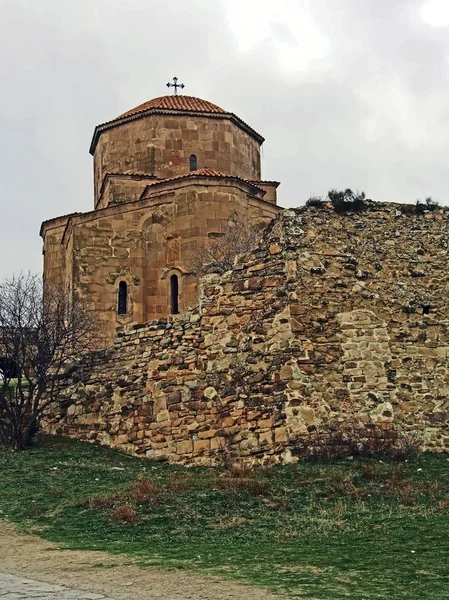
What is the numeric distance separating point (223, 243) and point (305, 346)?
Answer: 12.0 meters

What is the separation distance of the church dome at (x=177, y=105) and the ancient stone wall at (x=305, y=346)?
16.0 m

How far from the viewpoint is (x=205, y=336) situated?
14508mm

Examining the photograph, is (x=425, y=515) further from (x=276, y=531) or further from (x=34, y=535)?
(x=34, y=535)

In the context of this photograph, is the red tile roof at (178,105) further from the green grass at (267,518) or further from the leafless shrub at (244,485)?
the leafless shrub at (244,485)

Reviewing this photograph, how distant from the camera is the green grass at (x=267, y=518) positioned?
764 cm

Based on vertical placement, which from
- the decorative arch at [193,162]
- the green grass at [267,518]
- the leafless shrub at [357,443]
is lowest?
the green grass at [267,518]

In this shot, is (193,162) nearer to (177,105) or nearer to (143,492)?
(177,105)

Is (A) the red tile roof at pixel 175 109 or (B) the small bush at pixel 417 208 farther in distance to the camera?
(A) the red tile roof at pixel 175 109

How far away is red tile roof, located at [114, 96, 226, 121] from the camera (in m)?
29.7

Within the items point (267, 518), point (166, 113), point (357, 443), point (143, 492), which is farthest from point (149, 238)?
point (267, 518)

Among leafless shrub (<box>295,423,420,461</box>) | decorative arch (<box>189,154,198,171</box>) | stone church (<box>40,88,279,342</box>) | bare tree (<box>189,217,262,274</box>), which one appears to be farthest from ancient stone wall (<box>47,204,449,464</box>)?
decorative arch (<box>189,154,198,171</box>)

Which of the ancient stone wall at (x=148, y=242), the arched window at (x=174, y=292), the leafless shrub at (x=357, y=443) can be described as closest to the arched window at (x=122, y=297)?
the ancient stone wall at (x=148, y=242)

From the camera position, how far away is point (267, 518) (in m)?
10.1

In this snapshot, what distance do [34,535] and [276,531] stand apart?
8.72 feet
